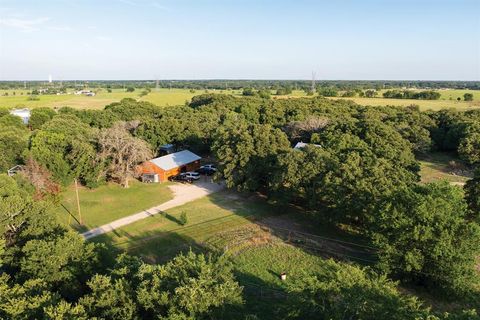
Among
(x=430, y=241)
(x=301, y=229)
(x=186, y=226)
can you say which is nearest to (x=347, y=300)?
(x=430, y=241)

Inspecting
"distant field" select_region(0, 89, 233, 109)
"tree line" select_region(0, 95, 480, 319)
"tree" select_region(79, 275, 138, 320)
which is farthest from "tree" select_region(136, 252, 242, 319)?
"distant field" select_region(0, 89, 233, 109)

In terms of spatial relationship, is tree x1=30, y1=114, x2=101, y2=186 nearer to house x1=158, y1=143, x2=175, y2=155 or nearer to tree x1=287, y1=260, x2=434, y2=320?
house x1=158, y1=143, x2=175, y2=155

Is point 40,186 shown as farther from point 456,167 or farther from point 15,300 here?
point 456,167

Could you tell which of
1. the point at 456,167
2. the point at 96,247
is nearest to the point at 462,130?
the point at 456,167

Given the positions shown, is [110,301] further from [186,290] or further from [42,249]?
[42,249]

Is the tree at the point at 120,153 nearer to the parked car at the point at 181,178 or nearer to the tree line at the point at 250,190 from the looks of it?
the tree line at the point at 250,190

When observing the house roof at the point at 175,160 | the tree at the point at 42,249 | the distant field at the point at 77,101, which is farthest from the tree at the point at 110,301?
the distant field at the point at 77,101


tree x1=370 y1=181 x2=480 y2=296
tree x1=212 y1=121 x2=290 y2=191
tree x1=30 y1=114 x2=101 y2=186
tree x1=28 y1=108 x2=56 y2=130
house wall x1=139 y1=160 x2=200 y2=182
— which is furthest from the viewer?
tree x1=28 y1=108 x2=56 y2=130
